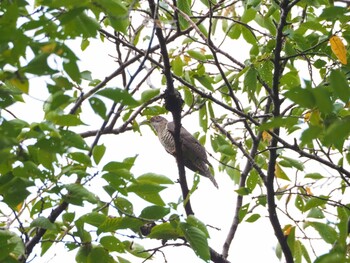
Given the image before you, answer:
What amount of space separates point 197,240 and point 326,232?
45.5 inches

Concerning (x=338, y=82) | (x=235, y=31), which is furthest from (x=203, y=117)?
(x=338, y=82)

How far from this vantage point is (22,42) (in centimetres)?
227

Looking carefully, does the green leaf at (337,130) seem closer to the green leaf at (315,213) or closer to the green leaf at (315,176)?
the green leaf at (315,213)

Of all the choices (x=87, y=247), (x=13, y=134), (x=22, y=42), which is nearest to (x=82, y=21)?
(x=22, y=42)

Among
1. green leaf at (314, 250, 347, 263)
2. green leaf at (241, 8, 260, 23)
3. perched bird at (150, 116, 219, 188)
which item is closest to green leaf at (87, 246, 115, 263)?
green leaf at (314, 250, 347, 263)

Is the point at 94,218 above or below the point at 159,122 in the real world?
below

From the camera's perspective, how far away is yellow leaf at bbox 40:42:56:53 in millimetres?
2227

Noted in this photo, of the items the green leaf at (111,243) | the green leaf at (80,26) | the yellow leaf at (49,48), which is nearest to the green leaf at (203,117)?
the green leaf at (111,243)

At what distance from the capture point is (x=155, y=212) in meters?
2.98

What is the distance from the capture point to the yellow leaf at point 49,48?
7.30 ft

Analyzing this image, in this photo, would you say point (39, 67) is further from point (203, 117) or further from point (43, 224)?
point (203, 117)

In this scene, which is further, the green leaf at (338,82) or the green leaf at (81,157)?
the green leaf at (81,157)

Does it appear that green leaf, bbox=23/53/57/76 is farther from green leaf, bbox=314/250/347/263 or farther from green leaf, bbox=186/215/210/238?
green leaf, bbox=186/215/210/238

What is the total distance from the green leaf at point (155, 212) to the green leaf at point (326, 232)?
1298 mm
